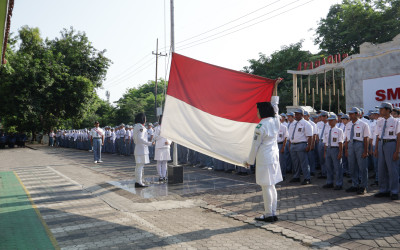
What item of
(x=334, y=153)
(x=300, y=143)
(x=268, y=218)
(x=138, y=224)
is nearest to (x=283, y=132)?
(x=300, y=143)

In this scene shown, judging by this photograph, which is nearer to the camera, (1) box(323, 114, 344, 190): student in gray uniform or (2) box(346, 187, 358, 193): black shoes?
(2) box(346, 187, 358, 193): black shoes

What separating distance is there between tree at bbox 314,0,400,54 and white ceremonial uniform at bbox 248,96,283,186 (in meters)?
28.9

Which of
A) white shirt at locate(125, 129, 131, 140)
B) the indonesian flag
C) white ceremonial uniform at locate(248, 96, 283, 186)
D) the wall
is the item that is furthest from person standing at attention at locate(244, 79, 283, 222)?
white shirt at locate(125, 129, 131, 140)

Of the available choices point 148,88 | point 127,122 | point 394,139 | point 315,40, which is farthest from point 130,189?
point 148,88

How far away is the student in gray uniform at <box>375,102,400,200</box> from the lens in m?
6.99

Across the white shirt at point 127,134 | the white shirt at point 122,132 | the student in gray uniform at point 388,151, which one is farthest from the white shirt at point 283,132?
the white shirt at point 122,132

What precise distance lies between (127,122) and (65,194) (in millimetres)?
44935

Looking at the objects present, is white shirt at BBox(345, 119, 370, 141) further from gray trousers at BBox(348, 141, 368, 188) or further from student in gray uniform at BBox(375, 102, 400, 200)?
student in gray uniform at BBox(375, 102, 400, 200)

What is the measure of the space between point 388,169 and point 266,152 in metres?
3.60

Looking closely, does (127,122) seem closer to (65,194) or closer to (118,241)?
(65,194)

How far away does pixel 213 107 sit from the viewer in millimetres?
6887

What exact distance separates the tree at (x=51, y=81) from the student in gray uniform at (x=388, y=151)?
31980 millimetres

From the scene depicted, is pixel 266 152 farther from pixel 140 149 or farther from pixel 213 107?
pixel 140 149

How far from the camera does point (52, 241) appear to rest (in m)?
4.70
